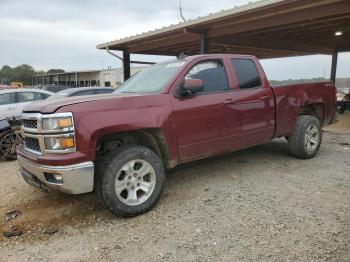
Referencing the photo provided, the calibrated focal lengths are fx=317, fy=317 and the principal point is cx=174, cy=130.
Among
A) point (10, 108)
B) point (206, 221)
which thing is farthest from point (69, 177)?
point (10, 108)

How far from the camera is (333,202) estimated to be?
13.0 feet

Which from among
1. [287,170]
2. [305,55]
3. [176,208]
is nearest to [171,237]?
[176,208]

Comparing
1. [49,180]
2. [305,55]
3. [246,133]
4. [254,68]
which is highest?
[305,55]

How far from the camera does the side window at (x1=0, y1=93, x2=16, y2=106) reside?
27.8 ft

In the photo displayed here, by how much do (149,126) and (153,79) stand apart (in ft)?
3.60

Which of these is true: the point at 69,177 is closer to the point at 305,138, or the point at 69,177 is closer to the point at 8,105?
the point at 305,138

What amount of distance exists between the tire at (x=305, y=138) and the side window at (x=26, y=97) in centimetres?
693

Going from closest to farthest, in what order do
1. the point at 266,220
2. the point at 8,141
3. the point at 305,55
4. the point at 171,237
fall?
the point at 171,237 < the point at 266,220 < the point at 8,141 < the point at 305,55

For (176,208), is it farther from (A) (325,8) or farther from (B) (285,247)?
(A) (325,8)

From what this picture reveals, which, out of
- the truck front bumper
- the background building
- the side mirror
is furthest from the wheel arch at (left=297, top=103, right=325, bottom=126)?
the background building

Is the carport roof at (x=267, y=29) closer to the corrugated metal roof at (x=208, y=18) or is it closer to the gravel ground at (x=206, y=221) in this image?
the corrugated metal roof at (x=208, y=18)

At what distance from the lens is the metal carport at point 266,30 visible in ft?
26.3

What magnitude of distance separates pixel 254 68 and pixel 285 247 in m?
3.10

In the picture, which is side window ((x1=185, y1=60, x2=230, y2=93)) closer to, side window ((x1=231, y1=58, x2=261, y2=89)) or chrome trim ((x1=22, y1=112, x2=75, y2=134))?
side window ((x1=231, y1=58, x2=261, y2=89))
